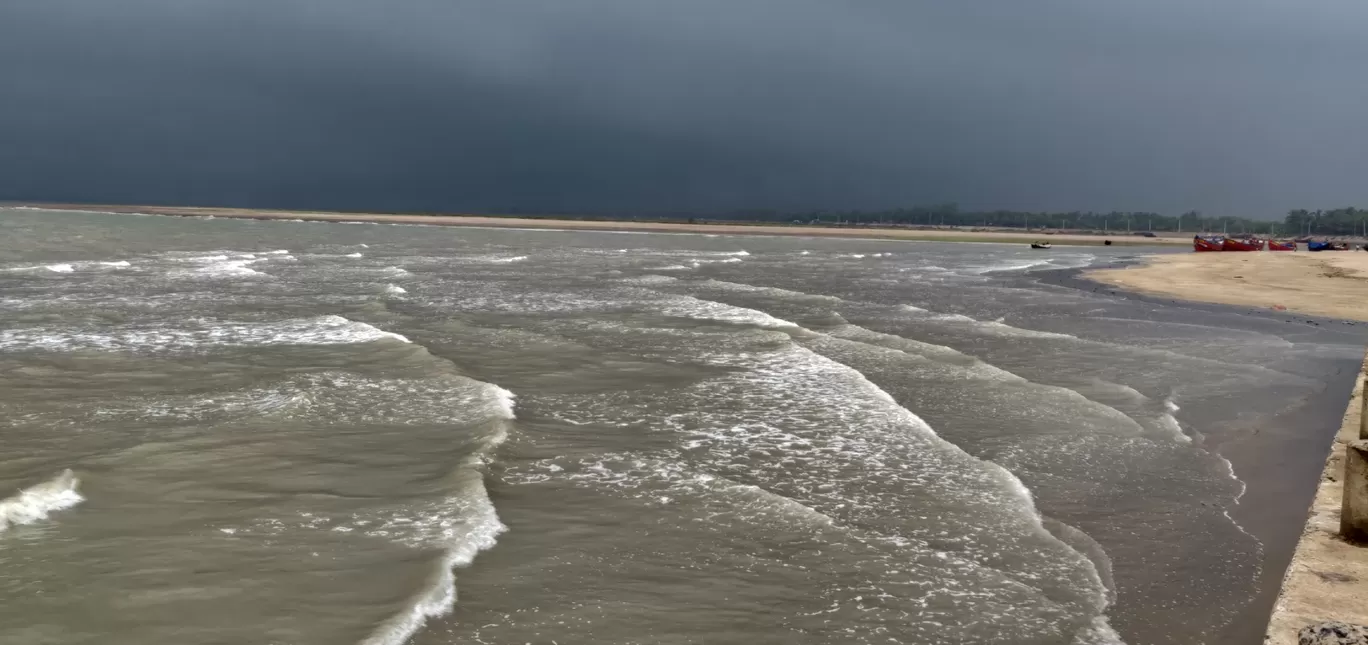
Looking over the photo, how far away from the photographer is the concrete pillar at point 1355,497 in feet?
21.5

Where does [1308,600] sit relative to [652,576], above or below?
above

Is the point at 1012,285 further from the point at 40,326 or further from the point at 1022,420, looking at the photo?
the point at 40,326

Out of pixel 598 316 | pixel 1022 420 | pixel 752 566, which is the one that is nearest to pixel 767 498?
pixel 752 566

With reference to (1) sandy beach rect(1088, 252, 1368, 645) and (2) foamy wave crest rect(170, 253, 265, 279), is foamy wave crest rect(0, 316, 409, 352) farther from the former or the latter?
(2) foamy wave crest rect(170, 253, 265, 279)

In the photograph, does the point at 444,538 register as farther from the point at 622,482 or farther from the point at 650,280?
the point at 650,280

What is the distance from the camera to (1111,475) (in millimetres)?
10352

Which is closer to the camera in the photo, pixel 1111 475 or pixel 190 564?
pixel 190 564

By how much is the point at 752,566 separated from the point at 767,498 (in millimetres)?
1790

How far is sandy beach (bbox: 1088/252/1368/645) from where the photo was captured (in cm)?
564

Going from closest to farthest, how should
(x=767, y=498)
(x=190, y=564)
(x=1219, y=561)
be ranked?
(x=190, y=564), (x=1219, y=561), (x=767, y=498)

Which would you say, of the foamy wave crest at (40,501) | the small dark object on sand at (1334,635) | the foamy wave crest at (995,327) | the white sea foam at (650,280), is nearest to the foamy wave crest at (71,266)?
the white sea foam at (650,280)

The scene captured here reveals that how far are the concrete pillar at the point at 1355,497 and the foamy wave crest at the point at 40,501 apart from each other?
10.2 m

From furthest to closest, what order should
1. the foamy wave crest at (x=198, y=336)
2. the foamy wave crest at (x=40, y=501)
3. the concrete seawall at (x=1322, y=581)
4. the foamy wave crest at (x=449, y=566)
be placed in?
the foamy wave crest at (x=198, y=336) → the foamy wave crest at (x=40, y=501) → the foamy wave crest at (x=449, y=566) → the concrete seawall at (x=1322, y=581)

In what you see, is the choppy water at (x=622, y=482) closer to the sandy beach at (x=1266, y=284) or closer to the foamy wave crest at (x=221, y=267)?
the sandy beach at (x=1266, y=284)
